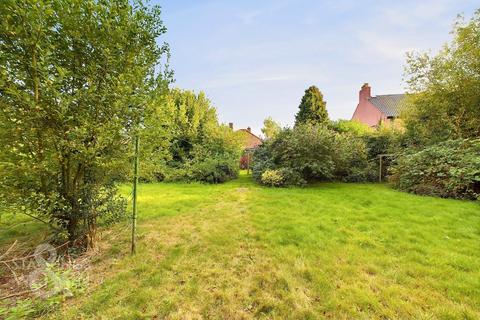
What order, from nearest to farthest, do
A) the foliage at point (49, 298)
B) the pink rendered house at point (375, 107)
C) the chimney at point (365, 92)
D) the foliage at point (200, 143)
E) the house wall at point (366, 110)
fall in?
the foliage at point (49, 298) < the foliage at point (200, 143) < the pink rendered house at point (375, 107) < the house wall at point (366, 110) < the chimney at point (365, 92)

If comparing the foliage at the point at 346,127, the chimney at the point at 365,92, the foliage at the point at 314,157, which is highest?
the chimney at the point at 365,92

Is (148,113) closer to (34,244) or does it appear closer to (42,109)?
(42,109)

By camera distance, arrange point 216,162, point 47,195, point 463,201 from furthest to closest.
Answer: point 216,162 → point 463,201 → point 47,195

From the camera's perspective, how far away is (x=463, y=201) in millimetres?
5711

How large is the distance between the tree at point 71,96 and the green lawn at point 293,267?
1168 millimetres

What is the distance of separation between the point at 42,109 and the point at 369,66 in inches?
416

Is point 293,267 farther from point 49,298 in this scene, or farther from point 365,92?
point 365,92

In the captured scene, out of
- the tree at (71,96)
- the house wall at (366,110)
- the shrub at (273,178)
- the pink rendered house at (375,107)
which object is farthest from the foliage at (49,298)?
the house wall at (366,110)

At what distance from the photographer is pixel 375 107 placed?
2031 centimetres

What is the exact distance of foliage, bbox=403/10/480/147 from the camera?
8.09 m

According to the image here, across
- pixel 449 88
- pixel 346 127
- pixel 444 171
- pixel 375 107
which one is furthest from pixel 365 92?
pixel 444 171

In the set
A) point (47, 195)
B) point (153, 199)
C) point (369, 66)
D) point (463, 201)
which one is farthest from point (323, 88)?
point (47, 195)

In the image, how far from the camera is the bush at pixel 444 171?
612 centimetres
